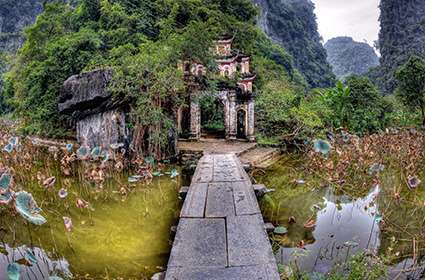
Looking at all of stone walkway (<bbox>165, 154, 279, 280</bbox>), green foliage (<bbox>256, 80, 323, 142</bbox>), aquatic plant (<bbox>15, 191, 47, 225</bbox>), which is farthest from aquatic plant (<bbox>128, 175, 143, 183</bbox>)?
green foliage (<bbox>256, 80, 323, 142</bbox>)

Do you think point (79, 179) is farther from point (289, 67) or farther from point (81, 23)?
point (289, 67)

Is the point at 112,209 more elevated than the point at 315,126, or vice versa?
the point at 315,126

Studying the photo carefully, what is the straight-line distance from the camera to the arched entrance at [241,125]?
1296 cm

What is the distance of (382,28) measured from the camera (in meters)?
36.1

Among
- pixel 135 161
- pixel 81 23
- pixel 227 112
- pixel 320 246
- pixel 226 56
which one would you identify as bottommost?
pixel 320 246

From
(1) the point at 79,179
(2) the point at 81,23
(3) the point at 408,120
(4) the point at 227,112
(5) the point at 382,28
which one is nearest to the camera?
(1) the point at 79,179

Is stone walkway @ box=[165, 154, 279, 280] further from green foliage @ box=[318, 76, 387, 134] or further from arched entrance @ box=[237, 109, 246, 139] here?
green foliage @ box=[318, 76, 387, 134]

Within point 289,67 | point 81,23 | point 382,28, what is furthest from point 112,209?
point 382,28

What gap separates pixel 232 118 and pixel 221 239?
896 centimetres

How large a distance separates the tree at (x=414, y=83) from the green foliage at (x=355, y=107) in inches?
70.7

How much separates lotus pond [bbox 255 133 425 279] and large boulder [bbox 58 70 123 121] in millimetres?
4204

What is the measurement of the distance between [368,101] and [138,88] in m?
13.0

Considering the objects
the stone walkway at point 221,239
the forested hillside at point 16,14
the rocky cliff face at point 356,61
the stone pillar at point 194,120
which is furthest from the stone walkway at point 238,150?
the rocky cliff face at point 356,61

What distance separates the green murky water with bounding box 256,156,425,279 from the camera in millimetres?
4238
